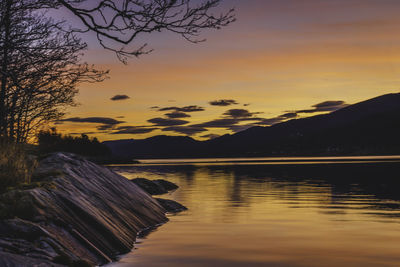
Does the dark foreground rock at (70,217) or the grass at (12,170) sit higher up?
the grass at (12,170)

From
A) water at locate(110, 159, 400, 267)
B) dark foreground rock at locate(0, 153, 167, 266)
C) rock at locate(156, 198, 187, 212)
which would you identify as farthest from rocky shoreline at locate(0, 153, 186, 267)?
rock at locate(156, 198, 187, 212)

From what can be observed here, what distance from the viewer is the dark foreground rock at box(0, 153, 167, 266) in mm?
8500

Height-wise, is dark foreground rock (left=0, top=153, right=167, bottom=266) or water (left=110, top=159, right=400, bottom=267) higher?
dark foreground rock (left=0, top=153, right=167, bottom=266)

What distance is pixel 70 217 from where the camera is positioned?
11.0 m

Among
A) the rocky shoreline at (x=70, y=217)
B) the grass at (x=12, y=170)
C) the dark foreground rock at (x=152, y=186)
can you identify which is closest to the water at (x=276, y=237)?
the rocky shoreline at (x=70, y=217)

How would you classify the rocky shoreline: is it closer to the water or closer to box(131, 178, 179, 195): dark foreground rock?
the water

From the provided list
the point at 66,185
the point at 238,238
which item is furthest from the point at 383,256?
the point at 66,185

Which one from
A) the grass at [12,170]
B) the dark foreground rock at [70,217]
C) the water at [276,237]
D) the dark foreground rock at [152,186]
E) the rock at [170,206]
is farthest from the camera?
the dark foreground rock at [152,186]

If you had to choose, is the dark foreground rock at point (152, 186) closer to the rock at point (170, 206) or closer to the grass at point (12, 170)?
the rock at point (170, 206)

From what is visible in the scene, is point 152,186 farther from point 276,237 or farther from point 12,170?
point 12,170

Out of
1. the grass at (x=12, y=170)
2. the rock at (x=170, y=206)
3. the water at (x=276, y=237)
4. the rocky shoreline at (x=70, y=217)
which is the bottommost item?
the water at (x=276, y=237)

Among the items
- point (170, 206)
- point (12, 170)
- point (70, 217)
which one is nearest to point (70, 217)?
point (70, 217)

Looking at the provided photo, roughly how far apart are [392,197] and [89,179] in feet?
72.3

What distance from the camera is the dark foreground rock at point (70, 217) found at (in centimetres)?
850
